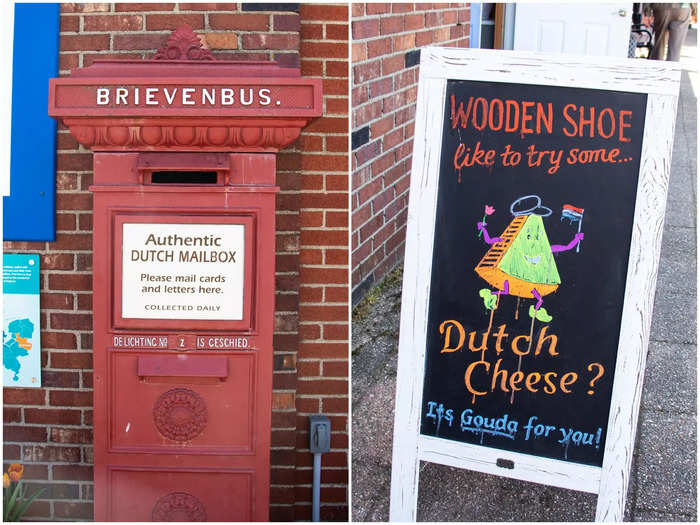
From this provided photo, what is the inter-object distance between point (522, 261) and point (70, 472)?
1934 millimetres

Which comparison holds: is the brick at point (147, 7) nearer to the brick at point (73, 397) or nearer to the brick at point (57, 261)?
the brick at point (57, 261)

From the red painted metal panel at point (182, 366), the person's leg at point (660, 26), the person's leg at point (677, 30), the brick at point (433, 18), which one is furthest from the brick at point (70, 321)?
the person's leg at point (660, 26)

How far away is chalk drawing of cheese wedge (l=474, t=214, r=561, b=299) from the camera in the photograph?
2742mm

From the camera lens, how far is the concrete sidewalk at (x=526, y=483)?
131 inches

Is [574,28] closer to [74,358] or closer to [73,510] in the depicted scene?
[74,358]

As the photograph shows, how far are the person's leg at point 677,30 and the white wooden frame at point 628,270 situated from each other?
30.5 ft

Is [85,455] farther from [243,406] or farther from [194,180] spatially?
[194,180]

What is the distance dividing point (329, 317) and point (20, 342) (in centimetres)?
118

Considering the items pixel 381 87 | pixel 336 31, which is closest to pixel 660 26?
pixel 381 87

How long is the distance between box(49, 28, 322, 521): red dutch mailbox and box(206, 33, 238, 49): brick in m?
0.13

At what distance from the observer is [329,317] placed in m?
3.26

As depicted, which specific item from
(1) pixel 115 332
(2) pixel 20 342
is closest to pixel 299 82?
(1) pixel 115 332

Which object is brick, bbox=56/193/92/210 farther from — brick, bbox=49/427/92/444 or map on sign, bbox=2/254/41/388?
brick, bbox=49/427/92/444

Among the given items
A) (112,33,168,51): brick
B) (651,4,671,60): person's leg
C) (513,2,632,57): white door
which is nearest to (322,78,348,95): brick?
(112,33,168,51): brick
